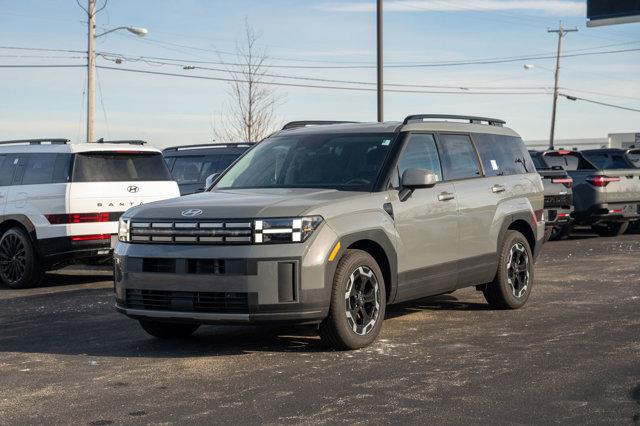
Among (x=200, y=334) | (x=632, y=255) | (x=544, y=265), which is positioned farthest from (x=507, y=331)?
(x=632, y=255)

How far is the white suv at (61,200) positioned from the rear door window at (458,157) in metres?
5.30

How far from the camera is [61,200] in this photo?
43.0 feet

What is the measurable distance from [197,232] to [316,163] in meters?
1.61

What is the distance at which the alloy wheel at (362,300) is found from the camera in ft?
25.8

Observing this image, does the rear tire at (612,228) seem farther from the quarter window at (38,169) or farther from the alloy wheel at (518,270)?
the quarter window at (38,169)

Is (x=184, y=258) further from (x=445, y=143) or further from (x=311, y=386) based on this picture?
(x=445, y=143)

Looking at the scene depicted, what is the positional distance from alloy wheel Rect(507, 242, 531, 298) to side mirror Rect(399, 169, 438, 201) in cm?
200

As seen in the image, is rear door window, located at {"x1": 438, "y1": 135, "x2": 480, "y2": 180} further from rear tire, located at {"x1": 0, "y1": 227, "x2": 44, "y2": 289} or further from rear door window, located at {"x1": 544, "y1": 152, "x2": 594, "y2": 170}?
rear door window, located at {"x1": 544, "y1": 152, "x2": 594, "y2": 170}

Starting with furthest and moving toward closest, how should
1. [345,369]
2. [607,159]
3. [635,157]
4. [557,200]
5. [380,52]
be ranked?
[380,52] → [635,157] → [607,159] → [557,200] → [345,369]

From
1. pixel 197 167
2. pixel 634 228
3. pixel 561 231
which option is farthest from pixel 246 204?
pixel 634 228

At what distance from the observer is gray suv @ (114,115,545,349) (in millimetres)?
7449

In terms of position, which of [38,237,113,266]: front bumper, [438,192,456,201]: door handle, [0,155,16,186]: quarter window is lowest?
[38,237,113,266]: front bumper

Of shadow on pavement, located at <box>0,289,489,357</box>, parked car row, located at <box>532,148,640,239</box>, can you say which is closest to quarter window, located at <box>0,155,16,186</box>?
shadow on pavement, located at <box>0,289,489,357</box>

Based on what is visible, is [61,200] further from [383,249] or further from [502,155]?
[383,249]
